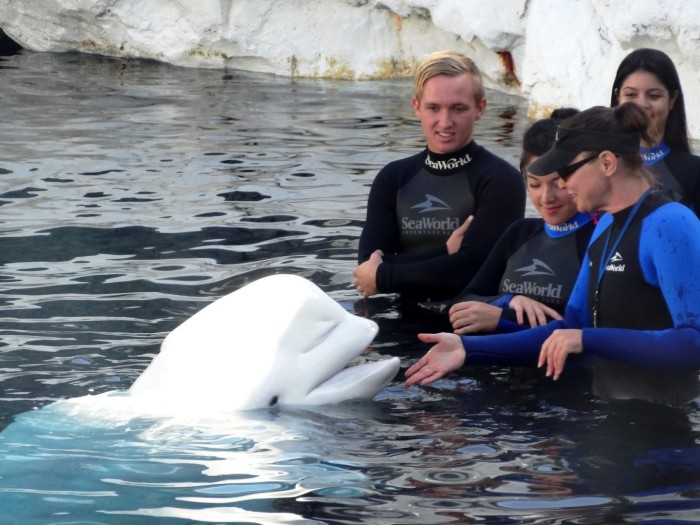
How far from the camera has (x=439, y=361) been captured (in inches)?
174

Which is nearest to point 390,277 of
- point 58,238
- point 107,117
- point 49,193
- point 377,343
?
point 377,343

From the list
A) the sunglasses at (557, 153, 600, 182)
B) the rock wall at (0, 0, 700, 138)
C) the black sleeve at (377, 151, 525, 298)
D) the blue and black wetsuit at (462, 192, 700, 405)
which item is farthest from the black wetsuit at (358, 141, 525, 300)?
the rock wall at (0, 0, 700, 138)

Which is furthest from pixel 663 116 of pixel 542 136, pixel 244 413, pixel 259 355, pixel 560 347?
pixel 244 413

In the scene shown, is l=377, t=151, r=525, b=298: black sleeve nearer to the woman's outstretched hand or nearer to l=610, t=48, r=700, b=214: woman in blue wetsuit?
l=610, t=48, r=700, b=214: woman in blue wetsuit

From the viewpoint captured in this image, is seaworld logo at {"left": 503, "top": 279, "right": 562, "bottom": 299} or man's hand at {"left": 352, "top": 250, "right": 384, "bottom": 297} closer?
seaworld logo at {"left": 503, "top": 279, "right": 562, "bottom": 299}

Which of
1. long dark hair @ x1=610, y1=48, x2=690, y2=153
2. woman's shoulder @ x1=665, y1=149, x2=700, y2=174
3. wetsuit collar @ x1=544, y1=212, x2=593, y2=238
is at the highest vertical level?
long dark hair @ x1=610, y1=48, x2=690, y2=153

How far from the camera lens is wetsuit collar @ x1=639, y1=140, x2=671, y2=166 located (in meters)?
5.11

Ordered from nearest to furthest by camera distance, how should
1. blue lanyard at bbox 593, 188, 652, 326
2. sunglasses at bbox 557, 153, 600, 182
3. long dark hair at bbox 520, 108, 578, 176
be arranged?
sunglasses at bbox 557, 153, 600, 182, blue lanyard at bbox 593, 188, 652, 326, long dark hair at bbox 520, 108, 578, 176

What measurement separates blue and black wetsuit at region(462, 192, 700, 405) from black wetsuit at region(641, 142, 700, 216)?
2.77 ft

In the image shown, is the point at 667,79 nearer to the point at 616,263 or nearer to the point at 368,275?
the point at 616,263

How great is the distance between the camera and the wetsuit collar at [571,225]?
16.2ft

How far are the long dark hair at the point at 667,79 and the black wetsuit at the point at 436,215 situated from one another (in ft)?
2.41

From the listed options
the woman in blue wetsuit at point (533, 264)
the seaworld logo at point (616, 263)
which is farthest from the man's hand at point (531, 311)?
the seaworld logo at point (616, 263)

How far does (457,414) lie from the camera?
4.44 m
